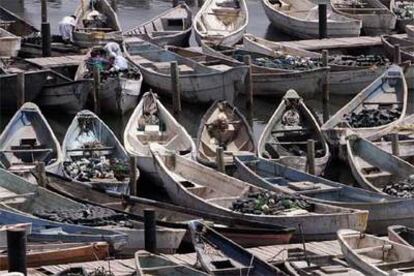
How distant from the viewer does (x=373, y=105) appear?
32.5m

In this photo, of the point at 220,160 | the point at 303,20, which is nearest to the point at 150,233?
the point at 220,160

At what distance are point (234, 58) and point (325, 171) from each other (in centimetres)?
1016

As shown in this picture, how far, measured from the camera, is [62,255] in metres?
22.0

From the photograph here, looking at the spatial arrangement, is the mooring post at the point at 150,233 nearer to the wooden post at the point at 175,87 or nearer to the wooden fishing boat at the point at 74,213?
the wooden fishing boat at the point at 74,213

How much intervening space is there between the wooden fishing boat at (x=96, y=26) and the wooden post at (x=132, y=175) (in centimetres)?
1405

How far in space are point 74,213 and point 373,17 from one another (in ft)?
77.4

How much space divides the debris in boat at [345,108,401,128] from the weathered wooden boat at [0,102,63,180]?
6970 millimetres

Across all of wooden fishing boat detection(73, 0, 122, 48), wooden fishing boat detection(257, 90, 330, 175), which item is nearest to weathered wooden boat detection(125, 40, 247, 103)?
wooden fishing boat detection(73, 0, 122, 48)

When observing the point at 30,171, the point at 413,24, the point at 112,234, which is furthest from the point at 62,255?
the point at 413,24

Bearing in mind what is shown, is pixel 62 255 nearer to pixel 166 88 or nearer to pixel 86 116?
pixel 86 116

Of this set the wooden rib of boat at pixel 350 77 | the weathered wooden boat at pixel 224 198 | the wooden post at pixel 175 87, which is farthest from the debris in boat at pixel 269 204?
the wooden rib of boat at pixel 350 77

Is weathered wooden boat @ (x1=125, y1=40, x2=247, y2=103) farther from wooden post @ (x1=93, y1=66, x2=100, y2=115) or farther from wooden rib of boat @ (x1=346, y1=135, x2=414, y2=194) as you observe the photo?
wooden rib of boat @ (x1=346, y1=135, x2=414, y2=194)

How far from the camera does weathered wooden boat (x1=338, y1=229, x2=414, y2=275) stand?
20.8 meters

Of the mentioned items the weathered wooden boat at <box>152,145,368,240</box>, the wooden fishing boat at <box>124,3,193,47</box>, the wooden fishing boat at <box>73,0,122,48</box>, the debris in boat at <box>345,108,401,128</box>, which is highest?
the wooden fishing boat at <box>73,0,122,48</box>
